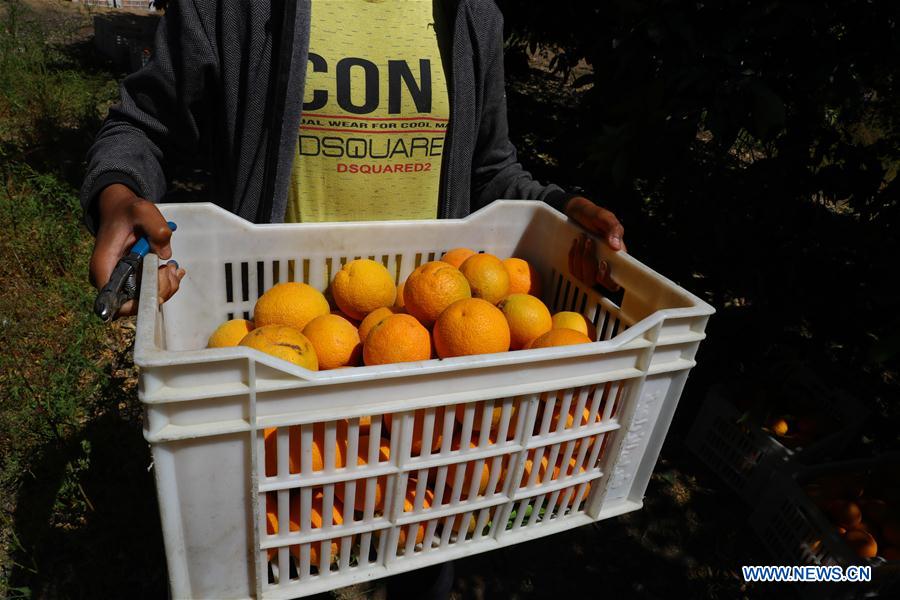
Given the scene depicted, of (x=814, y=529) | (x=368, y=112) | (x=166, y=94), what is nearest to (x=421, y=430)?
(x=368, y=112)

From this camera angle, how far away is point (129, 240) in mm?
1022

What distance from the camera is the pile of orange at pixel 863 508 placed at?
7.62ft

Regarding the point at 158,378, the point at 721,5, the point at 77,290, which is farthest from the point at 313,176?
the point at 77,290

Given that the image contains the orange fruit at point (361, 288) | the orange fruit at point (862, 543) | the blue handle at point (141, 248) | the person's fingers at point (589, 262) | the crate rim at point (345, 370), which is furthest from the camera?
the orange fruit at point (862, 543)

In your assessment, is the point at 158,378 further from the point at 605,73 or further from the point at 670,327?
the point at 605,73

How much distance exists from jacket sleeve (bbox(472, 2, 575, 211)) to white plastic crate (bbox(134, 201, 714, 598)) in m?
0.46

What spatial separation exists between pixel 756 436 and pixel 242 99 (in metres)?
2.58

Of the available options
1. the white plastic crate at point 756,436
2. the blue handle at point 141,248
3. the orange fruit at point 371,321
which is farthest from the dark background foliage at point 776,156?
the blue handle at point 141,248

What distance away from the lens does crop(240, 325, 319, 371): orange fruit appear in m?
0.94

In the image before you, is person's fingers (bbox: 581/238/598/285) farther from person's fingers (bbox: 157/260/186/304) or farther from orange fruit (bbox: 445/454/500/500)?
person's fingers (bbox: 157/260/186/304)

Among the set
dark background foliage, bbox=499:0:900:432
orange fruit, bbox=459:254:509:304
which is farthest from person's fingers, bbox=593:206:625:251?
dark background foliage, bbox=499:0:900:432

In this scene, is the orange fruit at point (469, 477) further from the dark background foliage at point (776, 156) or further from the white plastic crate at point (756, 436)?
the white plastic crate at point (756, 436)

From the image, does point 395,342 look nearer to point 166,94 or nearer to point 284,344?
point 284,344
